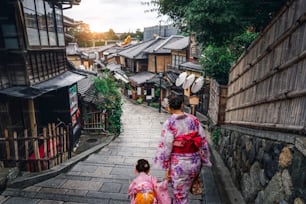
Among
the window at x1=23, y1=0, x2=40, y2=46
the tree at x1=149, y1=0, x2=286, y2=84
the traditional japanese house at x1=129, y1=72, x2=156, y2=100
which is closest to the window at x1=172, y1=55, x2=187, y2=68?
the traditional japanese house at x1=129, y1=72, x2=156, y2=100

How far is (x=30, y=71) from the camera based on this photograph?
790 centimetres

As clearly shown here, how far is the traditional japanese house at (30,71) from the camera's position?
23.7 ft

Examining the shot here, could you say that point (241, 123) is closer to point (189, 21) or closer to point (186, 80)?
point (189, 21)

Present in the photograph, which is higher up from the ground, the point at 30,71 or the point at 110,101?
the point at 30,71

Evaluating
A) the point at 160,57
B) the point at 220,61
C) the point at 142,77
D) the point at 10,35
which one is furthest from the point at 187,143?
the point at 142,77

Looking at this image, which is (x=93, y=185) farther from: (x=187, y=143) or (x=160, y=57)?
(x=160, y=57)

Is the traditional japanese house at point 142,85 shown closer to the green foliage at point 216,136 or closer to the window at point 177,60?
the window at point 177,60

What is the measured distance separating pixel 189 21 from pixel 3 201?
611 cm

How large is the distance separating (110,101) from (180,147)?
10186mm

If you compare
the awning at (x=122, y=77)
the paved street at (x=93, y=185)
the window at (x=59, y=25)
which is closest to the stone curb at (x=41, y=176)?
the paved street at (x=93, y=185)

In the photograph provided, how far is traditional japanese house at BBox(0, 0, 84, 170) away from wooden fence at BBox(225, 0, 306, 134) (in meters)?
6.12

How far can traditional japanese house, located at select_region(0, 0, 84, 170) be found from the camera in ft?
23.7

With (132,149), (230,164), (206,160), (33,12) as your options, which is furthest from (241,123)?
(33,12)

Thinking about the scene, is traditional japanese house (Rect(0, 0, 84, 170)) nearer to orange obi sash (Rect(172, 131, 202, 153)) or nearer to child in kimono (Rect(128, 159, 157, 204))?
child in kimono (Rect(128, 159, 157, 204))
